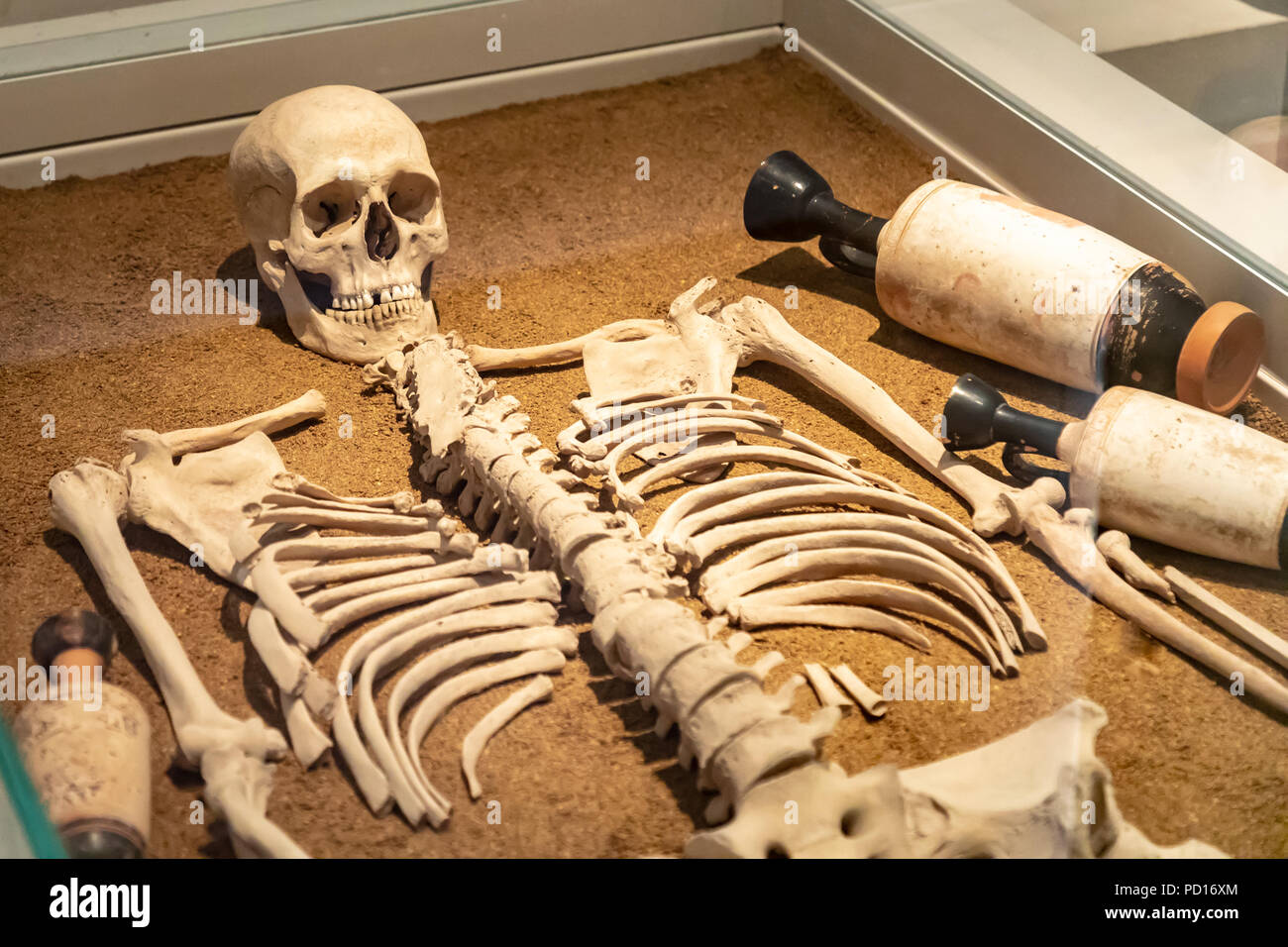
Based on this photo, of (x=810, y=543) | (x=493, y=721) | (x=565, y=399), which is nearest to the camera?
(x=493, y=721)

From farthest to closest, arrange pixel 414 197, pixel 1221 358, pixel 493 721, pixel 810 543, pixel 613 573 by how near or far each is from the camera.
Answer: pixel 414 197 → pixel 1221 358 → pixel 810 543 → pixel 613 573 → pixel 493 721

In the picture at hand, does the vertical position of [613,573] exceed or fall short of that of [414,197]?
it falls short

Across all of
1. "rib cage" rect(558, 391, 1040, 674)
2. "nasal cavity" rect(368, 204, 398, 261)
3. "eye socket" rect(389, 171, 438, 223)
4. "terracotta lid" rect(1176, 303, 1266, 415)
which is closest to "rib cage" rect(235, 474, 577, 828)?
"rib cage" rect(558, 391, 1040, 674)

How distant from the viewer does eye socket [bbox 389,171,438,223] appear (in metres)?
3.59

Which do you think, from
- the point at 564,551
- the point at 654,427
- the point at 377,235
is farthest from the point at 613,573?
the point at 377,235

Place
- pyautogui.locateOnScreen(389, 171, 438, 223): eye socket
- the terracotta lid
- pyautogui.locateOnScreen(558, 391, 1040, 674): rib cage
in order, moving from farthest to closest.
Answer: pyautogui.locateOnScreen(389, 171, 438, 223): eye socket → the terracotta lid → pyautogui.locateOnScreen(558, 391, 1040, 674): rib cage

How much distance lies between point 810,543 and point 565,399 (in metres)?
1.08

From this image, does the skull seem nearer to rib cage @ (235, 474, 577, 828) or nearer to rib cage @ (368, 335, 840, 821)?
rib cage @ (368, 335, 840, 821)

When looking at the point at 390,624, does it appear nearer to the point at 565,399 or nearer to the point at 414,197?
the point at 565,399

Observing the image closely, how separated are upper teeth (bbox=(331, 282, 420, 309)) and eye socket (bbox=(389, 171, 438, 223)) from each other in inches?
9.8

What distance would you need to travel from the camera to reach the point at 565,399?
3.53 m

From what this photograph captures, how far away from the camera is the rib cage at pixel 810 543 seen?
2.64m
